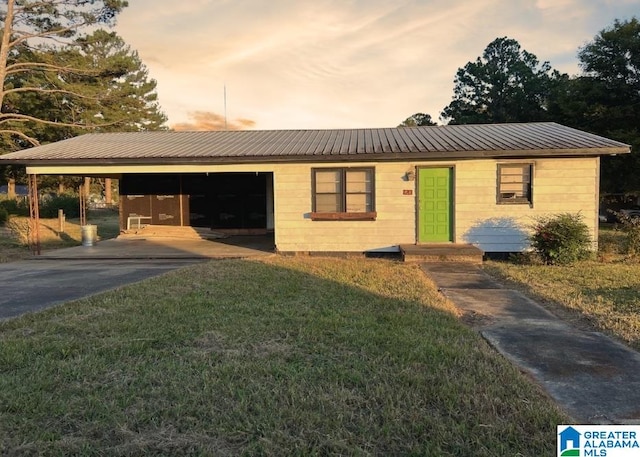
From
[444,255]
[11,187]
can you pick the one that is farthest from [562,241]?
[11,187]

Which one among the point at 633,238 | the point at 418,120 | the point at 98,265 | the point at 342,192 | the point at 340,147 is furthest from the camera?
the point at 418,120

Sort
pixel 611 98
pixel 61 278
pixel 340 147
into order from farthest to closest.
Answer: pixel 611 98, pixel 340 147, pixel 61 278

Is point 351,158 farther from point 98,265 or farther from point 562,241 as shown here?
point 98,265

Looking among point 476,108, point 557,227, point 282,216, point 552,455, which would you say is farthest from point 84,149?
point 476,108

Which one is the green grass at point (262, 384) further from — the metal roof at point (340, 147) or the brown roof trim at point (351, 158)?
the metal roof at point (340, 147)

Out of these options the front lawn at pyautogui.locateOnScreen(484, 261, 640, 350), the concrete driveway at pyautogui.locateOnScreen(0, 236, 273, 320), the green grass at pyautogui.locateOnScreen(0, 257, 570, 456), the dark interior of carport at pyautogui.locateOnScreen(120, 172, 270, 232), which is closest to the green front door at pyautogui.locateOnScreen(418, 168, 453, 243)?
the front lawn at pyautogui.locateOnScreen(484, 261, 640, 350)

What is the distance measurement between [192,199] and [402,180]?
28.1 ft

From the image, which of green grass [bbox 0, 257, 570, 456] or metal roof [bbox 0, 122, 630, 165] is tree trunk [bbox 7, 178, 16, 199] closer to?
metal roof [bbox 0, 122, 630, 165]

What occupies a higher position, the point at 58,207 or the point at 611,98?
the point at 611,98

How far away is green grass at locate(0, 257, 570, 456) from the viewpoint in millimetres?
2588

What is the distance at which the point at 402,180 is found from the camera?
10523 mm

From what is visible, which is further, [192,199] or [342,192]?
[192,199]

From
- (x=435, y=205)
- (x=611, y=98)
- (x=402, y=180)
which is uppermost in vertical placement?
(x=611, y=98)

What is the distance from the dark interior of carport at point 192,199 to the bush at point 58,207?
35.3 ft
